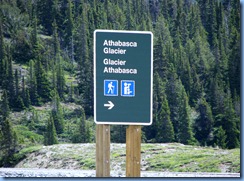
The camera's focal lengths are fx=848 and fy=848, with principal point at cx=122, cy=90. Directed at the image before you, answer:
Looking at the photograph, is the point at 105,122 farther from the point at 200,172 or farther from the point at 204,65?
the point at 204,65

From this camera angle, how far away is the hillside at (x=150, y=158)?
17.3m

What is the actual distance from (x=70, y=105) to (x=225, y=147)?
338 centimetres

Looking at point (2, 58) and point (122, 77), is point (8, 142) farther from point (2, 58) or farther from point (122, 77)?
point (122, 77)

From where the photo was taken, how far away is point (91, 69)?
59.6 ft

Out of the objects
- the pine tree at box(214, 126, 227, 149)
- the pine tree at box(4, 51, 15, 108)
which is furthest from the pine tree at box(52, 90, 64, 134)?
the pine tree at box(214, 126, 227, 149)

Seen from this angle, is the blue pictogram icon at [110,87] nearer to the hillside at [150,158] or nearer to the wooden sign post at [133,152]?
the wooden sign post at [133,152]

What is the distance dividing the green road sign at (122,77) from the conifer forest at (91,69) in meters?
11.2

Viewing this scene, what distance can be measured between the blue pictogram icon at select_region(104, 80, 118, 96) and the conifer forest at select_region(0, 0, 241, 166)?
36.8 ft

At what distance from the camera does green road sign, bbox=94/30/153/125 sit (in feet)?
20.2

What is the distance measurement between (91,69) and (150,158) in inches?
91.6

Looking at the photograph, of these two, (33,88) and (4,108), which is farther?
(33,88)

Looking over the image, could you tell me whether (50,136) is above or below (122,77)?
below

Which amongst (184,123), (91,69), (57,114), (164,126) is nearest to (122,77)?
(57,114)

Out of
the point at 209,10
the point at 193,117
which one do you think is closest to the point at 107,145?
the point at 193,117
